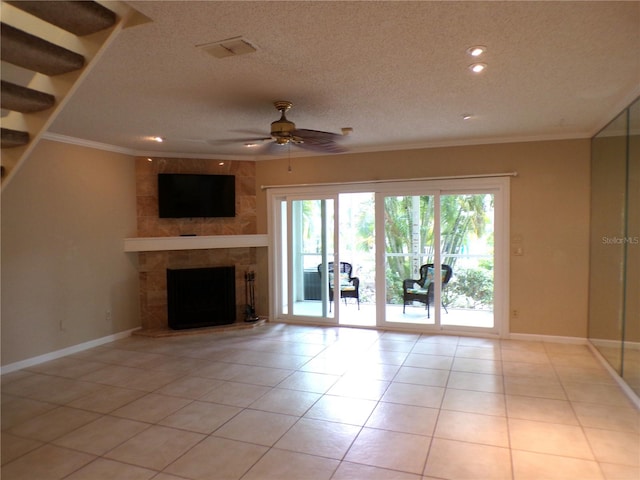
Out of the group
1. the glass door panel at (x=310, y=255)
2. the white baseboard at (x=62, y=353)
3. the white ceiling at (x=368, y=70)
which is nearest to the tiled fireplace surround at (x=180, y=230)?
the white baseboard at (x=62, y=353)

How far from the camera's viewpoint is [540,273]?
517cm

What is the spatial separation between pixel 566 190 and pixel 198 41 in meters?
4.66

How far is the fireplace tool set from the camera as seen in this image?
20.8ft

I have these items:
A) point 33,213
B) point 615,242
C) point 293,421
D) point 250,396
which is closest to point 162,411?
point 250,396

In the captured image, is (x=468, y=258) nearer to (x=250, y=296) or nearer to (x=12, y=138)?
(x=250, y=296)

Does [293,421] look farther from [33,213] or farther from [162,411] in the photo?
[33,213]

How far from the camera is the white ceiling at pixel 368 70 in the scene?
215cm

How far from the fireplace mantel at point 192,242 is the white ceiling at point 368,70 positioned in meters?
1.59

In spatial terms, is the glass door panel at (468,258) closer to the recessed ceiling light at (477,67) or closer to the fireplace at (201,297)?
the recessed ceiling light at (477,67)

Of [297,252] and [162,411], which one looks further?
[297,252]

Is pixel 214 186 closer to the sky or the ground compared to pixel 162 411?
closer to the sky

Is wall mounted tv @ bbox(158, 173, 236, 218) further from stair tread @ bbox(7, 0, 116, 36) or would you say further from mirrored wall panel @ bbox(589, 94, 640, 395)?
mirrored wall panel @ bbox(589, 94, 640, 395)

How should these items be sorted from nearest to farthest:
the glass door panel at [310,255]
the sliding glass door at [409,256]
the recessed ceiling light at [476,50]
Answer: the recessed ceiling light at [476,50], the sliding glass door at [409,256], the glass door panel at [310,255]

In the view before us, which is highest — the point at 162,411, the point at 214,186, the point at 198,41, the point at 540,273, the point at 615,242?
the point at 198,41
